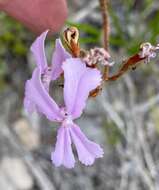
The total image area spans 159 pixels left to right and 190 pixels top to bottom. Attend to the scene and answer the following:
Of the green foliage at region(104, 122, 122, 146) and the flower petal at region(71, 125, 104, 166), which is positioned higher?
the flower petal at region(71, 125, 104, 166)

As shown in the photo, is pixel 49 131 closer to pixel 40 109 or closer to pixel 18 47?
pixel 18 47

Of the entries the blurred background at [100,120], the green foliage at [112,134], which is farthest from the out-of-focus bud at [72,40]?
the green foliage at [112,134]

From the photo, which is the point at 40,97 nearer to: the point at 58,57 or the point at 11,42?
the point at 58,57

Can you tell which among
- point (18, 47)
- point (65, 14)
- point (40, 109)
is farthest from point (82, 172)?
point (40, 109)

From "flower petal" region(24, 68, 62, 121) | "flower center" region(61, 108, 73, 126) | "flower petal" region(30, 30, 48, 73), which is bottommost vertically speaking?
"flower center" region(61, 108, 73, 126)

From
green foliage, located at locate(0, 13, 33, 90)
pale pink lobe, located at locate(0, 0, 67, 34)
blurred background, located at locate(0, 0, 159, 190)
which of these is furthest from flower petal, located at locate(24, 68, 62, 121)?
green foliage, located at locate(0, 13, 33, 90)

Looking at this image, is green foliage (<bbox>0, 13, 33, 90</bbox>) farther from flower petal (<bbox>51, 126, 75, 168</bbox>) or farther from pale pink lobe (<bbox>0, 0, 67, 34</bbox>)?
flower petal (<bbox>51, 126, 75, 168</bbox>)
